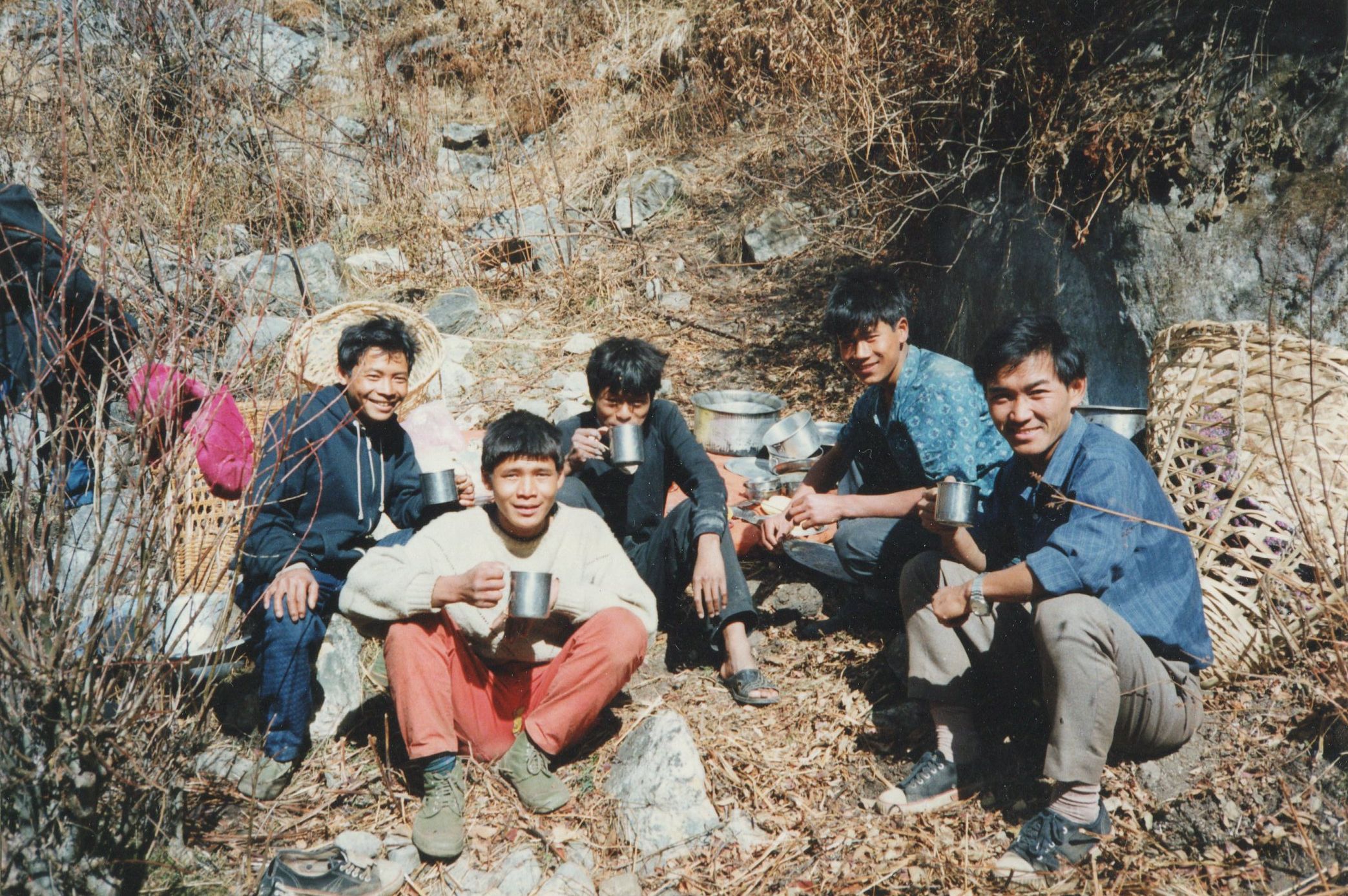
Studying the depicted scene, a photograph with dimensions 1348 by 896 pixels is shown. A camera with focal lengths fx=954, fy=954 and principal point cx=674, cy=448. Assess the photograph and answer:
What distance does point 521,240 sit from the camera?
8062mm

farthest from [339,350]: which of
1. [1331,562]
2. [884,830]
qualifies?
[1331,562]

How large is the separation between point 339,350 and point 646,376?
118cm

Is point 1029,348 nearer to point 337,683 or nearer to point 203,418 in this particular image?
point 203,418

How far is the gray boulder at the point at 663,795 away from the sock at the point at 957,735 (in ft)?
2.51

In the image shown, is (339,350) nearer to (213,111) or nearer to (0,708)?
(0,708)

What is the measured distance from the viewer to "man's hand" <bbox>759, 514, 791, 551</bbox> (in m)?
3.57

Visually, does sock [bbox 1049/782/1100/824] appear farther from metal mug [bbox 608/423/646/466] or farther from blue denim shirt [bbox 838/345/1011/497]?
metal mug [bbox 608/423/646/466]

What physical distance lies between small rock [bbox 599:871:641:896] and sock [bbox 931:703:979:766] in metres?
1.03

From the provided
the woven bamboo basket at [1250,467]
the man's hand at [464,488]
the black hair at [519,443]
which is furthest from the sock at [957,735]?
the man's hand at [464,488]

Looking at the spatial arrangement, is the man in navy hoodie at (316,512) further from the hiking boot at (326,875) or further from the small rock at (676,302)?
the small rock at (676,302)

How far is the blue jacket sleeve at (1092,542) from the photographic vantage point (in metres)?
2.54

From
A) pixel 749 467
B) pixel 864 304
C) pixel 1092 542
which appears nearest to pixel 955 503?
pixel 1092 542

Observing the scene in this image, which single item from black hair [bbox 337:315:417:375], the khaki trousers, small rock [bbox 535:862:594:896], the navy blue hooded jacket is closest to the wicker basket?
the navy blue hooded jacket

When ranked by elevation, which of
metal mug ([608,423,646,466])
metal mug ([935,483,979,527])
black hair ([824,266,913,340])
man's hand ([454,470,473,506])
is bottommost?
metal mug ([935,483,979,527])
